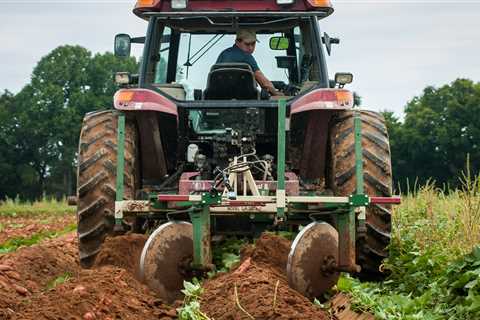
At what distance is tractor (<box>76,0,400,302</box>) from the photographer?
730cm

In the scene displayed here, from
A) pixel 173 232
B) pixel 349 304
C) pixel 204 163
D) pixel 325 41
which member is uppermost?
pixel 325 41

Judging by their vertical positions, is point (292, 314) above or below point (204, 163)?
below

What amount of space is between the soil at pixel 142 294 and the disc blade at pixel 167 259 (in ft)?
0.58

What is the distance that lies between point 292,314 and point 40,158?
58134 millimetres

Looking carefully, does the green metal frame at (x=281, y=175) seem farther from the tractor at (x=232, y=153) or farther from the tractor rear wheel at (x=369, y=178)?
the tractor rear wheel at (x=369, y=178)

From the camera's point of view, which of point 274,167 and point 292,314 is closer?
point 292,314

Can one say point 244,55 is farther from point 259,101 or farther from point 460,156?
point 460,156

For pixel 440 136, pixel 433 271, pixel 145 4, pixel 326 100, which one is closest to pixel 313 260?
pixel 433 271

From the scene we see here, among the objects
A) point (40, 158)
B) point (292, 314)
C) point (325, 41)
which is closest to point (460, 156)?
point (40, 158)

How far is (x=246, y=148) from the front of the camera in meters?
8.41

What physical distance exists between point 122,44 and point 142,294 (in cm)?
331

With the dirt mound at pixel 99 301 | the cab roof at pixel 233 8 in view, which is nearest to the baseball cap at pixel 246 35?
the cab roof at pixel 233 8

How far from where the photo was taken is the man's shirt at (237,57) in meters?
8.91

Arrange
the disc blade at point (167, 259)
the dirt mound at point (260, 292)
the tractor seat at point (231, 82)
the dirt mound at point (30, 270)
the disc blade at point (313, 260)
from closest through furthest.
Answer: the dirt mound at point (260, 292), the disc blade at point (313, 260), the disc blade at point (167, 259), the dirt mound at point (30, 270), the tractor seat at point (231, 82)
